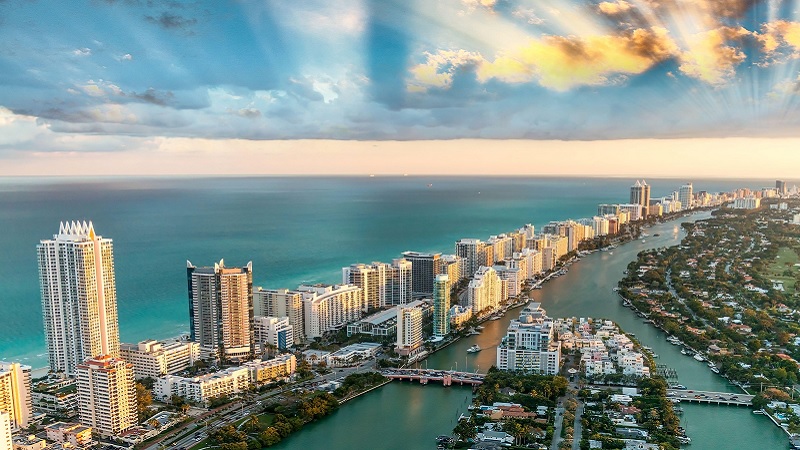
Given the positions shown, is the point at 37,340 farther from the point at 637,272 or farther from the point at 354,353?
the point at 637,272

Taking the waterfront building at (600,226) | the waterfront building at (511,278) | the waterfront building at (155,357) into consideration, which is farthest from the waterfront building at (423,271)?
the waterfront building at (600,226)

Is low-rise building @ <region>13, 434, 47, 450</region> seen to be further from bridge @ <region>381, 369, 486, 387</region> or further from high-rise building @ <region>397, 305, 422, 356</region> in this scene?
high-rise building @ <region>397, 305, 422, 356</region>

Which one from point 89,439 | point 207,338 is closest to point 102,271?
point 207,338

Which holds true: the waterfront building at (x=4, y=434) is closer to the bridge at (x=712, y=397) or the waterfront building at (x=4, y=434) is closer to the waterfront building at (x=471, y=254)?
the bridge at (x=712, y=397)

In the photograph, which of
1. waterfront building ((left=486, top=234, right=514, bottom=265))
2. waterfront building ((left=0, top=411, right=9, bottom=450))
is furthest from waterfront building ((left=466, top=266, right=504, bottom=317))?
waterfront building ((left=0, top=411, right=9, bottom=450))

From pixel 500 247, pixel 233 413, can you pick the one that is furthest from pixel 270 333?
pixel 500 247

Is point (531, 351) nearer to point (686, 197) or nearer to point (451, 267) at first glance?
point (451, 267)
